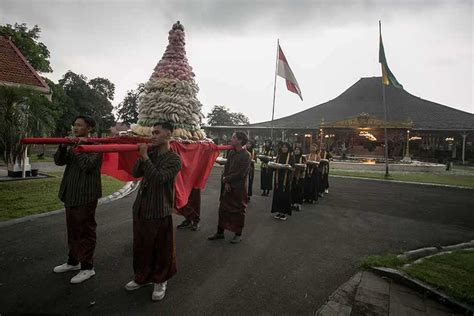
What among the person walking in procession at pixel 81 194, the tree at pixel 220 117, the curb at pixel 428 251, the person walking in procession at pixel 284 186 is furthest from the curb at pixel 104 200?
the tree at pixel 220 117

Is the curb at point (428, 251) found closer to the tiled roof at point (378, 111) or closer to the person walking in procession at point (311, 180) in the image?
the person walking in procession at point (311, 180)

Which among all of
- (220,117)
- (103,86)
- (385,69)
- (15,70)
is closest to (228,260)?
(15,70)

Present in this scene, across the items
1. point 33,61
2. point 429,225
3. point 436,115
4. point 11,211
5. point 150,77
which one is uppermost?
point 33,61

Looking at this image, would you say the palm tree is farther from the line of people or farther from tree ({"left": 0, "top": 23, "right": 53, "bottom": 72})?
tree ({"left": 0, "top": 23, "right": 53, "bottom": 72})

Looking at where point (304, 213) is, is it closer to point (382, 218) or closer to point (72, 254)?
point (382, 218)

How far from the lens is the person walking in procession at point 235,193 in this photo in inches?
197

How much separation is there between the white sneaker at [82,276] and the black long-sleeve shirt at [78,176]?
2.94 ft

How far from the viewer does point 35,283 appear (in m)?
3.22

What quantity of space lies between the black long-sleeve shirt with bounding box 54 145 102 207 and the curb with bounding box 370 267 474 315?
13.7ft

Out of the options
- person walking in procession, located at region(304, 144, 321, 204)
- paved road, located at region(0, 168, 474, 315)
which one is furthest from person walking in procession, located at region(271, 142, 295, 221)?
person walking in procession, located at region(304, 144, 321, 204)

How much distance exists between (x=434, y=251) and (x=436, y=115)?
3143 cm

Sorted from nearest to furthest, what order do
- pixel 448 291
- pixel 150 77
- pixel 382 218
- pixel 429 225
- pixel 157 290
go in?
1. pixel 157 290
2. pixel 448 291
3. pixel 150 77
4. pixel 429 225
5. pixel 382 218

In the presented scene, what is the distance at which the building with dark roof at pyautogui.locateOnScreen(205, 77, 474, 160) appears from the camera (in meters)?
26.6

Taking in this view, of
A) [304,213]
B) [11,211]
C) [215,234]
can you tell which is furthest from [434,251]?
[11,211]
